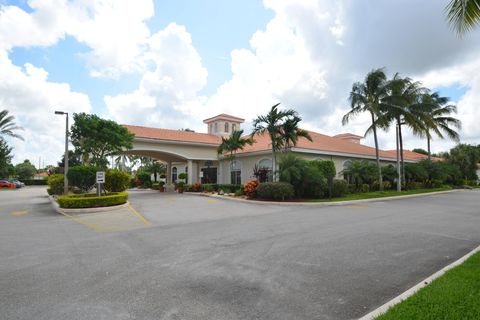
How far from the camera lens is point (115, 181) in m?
18.6

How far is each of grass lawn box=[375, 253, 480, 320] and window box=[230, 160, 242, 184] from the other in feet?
73.2

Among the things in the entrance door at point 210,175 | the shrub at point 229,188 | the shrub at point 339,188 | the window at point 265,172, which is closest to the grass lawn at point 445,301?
the shrub at point 339,188

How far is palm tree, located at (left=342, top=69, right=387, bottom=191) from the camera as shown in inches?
913

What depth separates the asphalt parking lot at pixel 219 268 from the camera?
12.5 feet

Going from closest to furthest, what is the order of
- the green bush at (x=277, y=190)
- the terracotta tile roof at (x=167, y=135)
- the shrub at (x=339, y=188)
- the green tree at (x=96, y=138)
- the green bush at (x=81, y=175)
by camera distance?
the green bush at (x=81, y=175)
the green bush at (x=277, y=190)
the green tree at (x=96, y=138)
the shrub at (x=339, y=188)
the terracotta tile roof at (x=167, y=135)

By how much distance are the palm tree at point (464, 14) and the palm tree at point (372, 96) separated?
17.8 metres

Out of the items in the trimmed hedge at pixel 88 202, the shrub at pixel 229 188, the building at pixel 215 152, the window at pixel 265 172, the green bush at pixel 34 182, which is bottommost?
the trimmed hedge at pixel 88 202

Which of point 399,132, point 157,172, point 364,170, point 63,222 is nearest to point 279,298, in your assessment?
point 63,222

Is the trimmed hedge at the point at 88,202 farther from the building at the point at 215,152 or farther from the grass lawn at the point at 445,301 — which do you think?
the grass lawn at the point at 445,301

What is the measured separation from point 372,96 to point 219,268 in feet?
75.6

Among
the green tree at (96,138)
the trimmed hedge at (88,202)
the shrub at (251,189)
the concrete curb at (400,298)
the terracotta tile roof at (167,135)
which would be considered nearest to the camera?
the concrete curb at (400,298)

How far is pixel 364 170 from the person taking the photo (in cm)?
2278

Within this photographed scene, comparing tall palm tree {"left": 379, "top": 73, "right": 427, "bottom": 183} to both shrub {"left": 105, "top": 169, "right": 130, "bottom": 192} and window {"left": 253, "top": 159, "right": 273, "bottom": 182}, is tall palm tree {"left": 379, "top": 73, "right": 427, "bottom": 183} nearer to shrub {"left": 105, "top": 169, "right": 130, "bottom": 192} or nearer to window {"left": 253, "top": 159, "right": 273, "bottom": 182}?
window {"left": 253, "top": 159, "right": 273, "bottom": 182}

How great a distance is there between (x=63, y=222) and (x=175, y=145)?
14800mm
